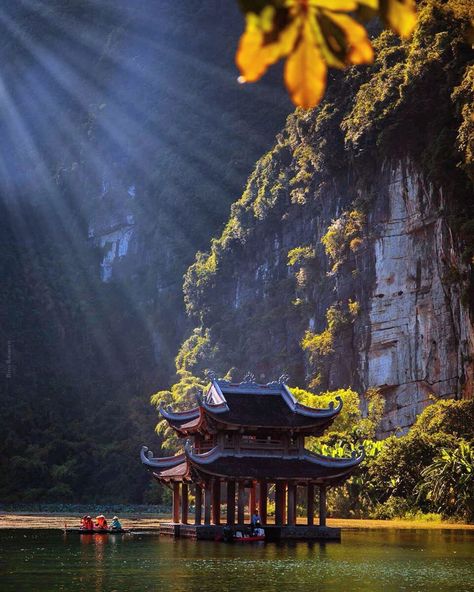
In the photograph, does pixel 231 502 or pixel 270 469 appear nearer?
pixel 270 469

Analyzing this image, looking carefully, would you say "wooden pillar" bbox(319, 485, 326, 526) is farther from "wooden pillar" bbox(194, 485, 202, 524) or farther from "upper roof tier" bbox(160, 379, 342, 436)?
"wooden pillar" bbox(194, 485, 202, 524)

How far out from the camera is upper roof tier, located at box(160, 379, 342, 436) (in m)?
34.3

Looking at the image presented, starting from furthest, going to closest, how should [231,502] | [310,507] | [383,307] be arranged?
[383,307], [310,507], [231,502]

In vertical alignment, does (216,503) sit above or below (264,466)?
below

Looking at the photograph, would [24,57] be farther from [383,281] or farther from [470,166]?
[470,166]

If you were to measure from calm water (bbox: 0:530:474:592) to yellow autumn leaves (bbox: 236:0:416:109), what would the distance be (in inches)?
711

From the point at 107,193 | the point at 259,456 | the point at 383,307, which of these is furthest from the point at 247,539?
the point at 107,193

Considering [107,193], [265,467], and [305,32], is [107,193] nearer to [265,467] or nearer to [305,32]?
[265,467]

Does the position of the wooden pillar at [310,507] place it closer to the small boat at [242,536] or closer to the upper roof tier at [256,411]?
the upper roof tier at [256,411]

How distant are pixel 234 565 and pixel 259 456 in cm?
1075

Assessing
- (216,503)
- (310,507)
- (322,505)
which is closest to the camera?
(322,505)

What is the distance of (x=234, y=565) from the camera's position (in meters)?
24.5

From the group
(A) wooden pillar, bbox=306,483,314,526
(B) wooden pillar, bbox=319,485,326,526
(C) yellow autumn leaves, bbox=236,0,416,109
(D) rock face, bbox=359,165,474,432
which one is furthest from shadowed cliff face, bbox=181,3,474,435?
(C) yellow autumn leaves, bbox=236,0,416,109

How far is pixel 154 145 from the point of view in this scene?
112750mm
